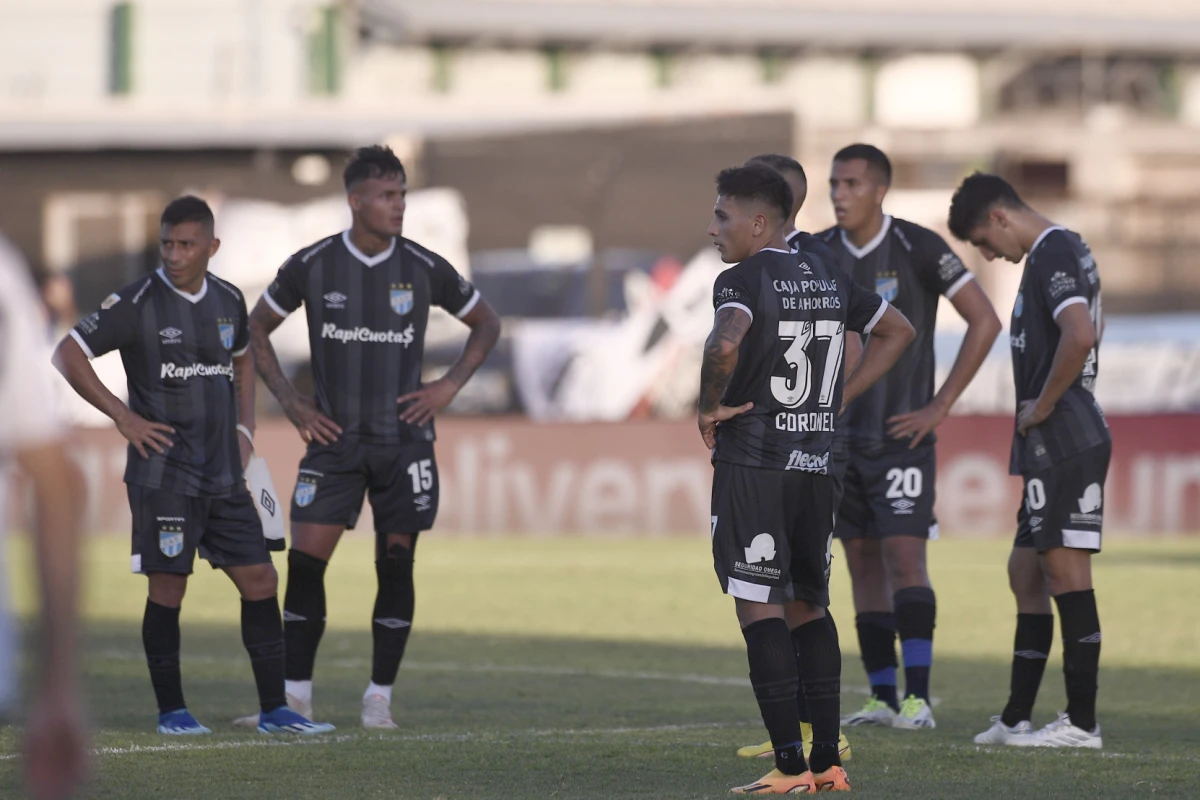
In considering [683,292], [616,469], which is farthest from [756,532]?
[683,292]

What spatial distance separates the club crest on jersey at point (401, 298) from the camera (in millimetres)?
7641

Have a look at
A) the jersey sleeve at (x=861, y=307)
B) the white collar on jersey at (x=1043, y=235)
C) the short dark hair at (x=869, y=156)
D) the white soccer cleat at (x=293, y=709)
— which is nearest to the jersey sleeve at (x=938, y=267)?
the short dark hair at (x=869, y=156)

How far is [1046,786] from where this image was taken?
5996mm

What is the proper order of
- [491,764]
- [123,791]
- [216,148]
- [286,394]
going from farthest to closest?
[216,148] → [286,394] → [491,764] → [123,791]

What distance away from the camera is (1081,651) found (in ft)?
22.7

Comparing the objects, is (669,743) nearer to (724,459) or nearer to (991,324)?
(724,459)

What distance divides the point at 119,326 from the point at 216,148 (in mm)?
21772

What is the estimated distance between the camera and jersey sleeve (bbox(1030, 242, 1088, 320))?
6.83m

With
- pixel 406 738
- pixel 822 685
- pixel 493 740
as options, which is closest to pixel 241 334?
pixel 406 738

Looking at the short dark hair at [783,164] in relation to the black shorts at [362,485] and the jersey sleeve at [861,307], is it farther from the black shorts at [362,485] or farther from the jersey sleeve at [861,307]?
the black shorts at [362,485]

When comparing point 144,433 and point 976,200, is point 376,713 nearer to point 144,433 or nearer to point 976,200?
point 144,433

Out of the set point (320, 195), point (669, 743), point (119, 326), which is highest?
point (320, 195)

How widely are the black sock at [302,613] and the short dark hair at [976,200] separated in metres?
3.01

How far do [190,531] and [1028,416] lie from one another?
3365mm
